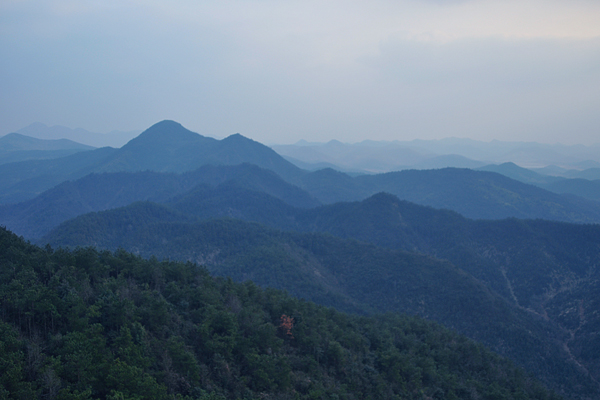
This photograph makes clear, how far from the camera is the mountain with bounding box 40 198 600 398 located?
6988 cm

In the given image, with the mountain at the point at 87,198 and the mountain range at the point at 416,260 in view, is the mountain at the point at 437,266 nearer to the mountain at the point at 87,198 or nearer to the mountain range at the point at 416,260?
the mountain range at the point at 416,260

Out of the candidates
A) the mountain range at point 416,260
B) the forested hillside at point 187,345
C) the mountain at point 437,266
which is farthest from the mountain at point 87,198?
the forested hillside at point 187,345

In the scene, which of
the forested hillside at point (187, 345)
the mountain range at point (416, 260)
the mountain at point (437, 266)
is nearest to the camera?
the forested hillside at point (187, 345)

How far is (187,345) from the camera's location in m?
28.6

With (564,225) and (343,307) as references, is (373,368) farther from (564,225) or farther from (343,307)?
(564,225)

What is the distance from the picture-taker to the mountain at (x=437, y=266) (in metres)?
69.9

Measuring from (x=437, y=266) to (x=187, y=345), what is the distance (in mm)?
74480

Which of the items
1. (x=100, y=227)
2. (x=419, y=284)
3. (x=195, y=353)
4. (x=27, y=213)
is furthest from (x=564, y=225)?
(x=27, y=213)

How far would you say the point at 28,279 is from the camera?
2822 cm

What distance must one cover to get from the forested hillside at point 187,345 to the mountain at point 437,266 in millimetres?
25630

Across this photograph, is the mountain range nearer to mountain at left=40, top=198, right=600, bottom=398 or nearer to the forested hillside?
mountain at left=40, top=198, right=600, bottom=398

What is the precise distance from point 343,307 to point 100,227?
7619cm

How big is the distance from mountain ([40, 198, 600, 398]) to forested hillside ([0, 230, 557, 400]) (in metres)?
25.6

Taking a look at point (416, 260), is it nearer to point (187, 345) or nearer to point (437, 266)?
point (437, 266)
